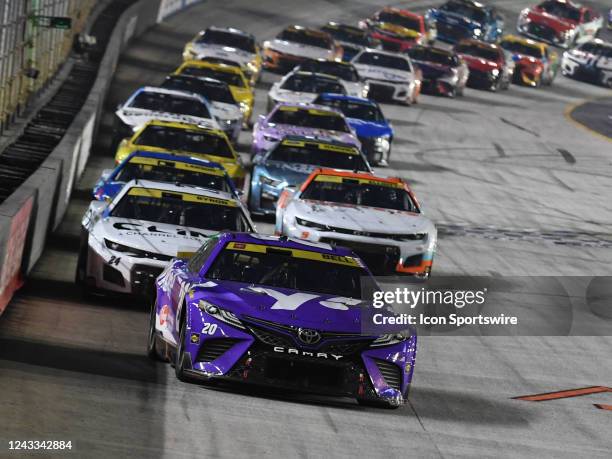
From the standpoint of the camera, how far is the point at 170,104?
25.5 m

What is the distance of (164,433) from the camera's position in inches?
383

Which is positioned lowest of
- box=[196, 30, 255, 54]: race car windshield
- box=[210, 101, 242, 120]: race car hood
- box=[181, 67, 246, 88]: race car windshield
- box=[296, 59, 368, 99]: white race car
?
box=[196, 30, 255, 54]: race car windshield

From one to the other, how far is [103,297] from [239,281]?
3579mm

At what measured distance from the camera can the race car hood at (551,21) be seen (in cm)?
5725

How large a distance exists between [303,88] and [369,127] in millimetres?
4686

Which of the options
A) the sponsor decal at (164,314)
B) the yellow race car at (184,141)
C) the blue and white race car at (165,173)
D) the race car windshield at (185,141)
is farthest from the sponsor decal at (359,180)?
the sponsor decal at (164,314)

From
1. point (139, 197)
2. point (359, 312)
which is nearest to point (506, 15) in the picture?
point (139, 197)

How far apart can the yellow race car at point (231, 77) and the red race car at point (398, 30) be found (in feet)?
53.9

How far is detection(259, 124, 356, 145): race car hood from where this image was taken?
25.1 m

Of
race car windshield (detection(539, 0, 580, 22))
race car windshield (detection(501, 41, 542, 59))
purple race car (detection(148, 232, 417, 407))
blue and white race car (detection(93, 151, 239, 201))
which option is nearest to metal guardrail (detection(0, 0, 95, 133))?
blue and white race car (detection(93, 151, 239, 201))

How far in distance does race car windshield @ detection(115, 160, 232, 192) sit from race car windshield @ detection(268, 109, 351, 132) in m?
8.22

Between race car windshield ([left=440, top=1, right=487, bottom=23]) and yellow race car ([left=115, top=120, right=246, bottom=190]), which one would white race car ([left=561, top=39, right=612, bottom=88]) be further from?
yellow race car ([left=115, top=120, right=246, bottom=190])

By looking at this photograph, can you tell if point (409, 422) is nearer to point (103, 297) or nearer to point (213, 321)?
point (213, 321)

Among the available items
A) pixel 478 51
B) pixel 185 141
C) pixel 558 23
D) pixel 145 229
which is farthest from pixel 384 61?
pixel 145 229
